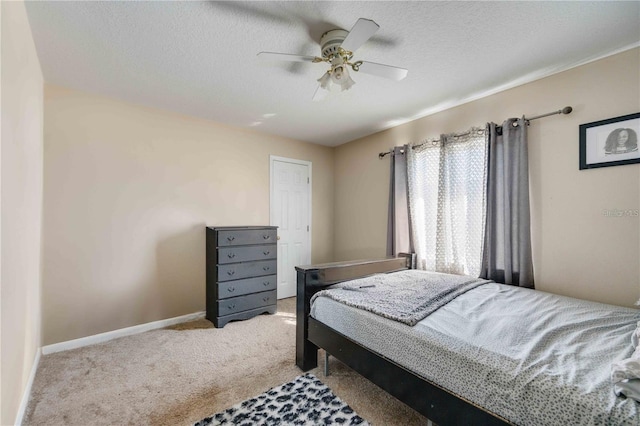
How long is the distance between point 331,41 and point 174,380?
2599mm

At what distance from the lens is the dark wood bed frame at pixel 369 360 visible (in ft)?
3.90

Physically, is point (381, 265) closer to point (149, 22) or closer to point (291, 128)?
point (291, 128)

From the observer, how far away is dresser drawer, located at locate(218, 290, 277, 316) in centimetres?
300

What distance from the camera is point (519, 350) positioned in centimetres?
119

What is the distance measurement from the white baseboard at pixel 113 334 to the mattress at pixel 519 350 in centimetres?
206

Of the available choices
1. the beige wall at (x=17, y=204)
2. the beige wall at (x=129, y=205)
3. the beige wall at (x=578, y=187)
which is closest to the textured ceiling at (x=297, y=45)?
the beige wall at (x=578, y=187)

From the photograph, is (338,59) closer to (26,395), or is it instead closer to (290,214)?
(290,214)

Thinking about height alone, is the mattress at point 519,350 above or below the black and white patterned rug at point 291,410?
above

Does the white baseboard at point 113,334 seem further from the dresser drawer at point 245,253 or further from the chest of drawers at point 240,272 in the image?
the dresser drawer at point 245,253

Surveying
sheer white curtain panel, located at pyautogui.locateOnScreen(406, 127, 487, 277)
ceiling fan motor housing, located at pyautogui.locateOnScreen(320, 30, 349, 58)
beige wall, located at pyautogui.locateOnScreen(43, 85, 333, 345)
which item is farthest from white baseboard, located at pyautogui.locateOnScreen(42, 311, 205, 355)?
ceiling fan motor housing, located at pyautogui.locateOnScreen(320, 30, 349, 58)

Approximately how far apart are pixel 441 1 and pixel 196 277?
339 cm

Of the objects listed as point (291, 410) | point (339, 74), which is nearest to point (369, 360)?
point (291, 410)

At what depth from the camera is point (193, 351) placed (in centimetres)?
244

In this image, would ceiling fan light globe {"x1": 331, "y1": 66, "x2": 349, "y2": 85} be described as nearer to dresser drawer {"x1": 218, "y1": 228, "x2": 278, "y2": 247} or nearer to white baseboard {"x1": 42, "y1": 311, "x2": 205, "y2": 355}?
dresser drawer {"x1": 218, "y1": 228, "x2": 278, "y2": 247}
